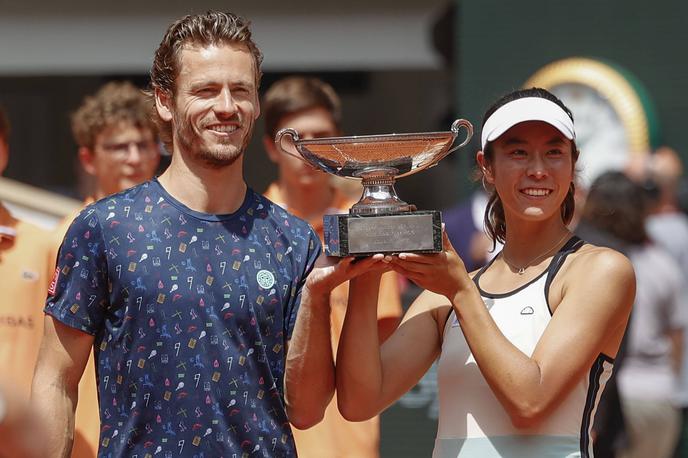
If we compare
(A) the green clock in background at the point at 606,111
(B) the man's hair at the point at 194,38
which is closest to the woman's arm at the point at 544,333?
(B) the man's hair at the point at 194,38

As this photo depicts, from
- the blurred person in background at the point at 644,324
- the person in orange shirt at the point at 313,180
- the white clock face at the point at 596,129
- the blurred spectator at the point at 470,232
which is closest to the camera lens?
the person in orange shirt at the point at 313,180

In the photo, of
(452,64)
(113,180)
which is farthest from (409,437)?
(452,64)

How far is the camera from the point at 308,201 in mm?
4387

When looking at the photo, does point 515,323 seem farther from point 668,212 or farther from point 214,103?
point 668,212

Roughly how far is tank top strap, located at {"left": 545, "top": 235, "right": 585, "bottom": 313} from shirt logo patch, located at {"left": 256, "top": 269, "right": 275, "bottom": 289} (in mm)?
619

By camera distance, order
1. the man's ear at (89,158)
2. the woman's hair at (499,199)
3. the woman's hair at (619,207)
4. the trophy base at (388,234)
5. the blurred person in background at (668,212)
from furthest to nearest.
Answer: the blurred person in background at (668,212) → the woman's hair at (619,207) → the man's ear at (89,158) → the woman's hair at (499,199) → the trophy base at (388,234)

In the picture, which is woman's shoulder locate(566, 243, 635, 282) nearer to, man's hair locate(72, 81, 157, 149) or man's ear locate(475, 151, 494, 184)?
man's ear locate(475, 151, 494, 184)

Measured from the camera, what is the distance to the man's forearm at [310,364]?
114 inches

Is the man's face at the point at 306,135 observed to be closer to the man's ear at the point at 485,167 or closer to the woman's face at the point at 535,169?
the man's ear at the point at 485,167

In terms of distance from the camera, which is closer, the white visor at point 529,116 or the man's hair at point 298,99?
the white visor at point 529,116

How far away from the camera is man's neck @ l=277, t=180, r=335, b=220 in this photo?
4.38m

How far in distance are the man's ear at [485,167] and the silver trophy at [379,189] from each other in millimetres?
183

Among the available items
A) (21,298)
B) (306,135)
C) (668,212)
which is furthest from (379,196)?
(668,212)

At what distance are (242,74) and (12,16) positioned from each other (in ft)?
19.2
